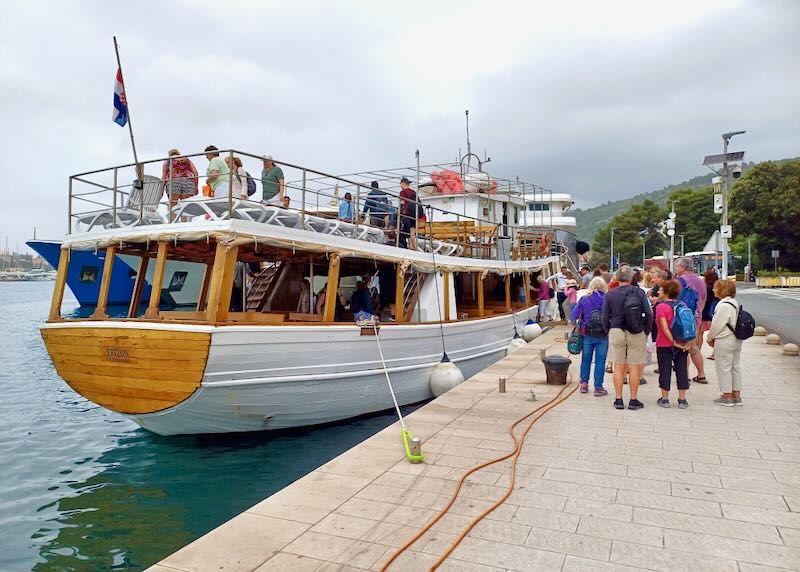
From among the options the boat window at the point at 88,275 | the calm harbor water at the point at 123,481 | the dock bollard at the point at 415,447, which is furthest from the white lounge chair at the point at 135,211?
the boat window at the point at 88,275

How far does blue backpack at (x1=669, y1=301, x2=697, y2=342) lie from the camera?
692cm

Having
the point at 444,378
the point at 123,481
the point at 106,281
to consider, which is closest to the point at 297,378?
the point at 123,481

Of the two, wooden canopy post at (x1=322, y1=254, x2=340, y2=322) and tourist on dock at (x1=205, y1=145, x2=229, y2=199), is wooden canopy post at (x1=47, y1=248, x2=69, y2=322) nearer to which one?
tourist on dock at (x1=205, y1=145, x2=229, y2=199)

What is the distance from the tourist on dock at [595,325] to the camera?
312 inches

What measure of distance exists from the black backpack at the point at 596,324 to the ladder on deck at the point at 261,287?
238 inches

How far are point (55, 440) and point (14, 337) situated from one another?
2184cm

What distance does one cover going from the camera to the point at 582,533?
3.88m

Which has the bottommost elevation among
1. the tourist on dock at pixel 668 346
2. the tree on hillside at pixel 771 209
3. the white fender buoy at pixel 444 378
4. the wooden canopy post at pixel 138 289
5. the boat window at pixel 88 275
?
the white fender buoy at pixel 444 378

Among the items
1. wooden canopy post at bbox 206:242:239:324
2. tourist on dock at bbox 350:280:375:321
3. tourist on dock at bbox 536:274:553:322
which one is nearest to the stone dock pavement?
wooden canopy post at bbox 206:242:239:324

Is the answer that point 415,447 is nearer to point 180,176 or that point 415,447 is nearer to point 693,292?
point 693,292

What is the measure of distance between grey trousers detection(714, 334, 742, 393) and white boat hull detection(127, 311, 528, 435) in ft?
16.3

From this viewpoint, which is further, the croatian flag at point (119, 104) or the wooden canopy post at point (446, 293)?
the wooden canopy post at point (446, 293)

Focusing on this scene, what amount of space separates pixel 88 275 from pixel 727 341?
30.4 m

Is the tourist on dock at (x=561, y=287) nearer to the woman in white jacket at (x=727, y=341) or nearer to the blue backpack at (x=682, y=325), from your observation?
the woman in white jacket at (x=727, y=341)
